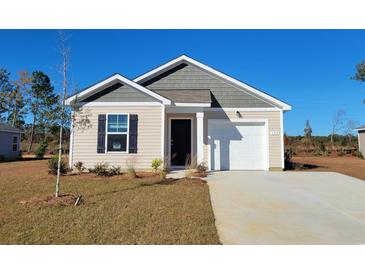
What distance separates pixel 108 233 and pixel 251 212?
290 cm

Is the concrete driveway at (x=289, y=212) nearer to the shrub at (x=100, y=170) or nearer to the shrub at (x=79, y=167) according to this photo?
the shrub at (x=100, y=170)

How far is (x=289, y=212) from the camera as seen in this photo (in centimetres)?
467

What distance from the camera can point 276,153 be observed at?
11.1m

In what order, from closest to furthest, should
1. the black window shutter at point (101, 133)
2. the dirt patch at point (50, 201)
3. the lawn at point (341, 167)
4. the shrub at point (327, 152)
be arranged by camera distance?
the dirt patch at point (50, 201) < the black window shutter at point (101, 133) < the lawn at point (341, 167) < the shrub at point (327, 152)

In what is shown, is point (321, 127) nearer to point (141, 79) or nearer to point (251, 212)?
point (141, 79)

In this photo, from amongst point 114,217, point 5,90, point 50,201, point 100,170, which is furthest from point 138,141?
point 5,90

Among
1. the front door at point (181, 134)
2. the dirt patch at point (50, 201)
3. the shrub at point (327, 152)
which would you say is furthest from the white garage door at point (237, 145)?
the shrub at point (327, 152)

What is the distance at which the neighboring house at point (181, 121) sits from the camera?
983 cm

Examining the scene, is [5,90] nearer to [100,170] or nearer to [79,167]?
[79,167]

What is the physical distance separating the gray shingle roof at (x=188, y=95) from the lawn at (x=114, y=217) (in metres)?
4.90

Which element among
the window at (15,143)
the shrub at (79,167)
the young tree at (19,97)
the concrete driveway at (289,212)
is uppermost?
the young tree at (19,97)

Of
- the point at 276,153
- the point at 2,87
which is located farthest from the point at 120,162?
the point at 2,87

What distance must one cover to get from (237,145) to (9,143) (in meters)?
20.5

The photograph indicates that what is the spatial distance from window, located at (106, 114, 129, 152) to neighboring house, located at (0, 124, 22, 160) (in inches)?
574
